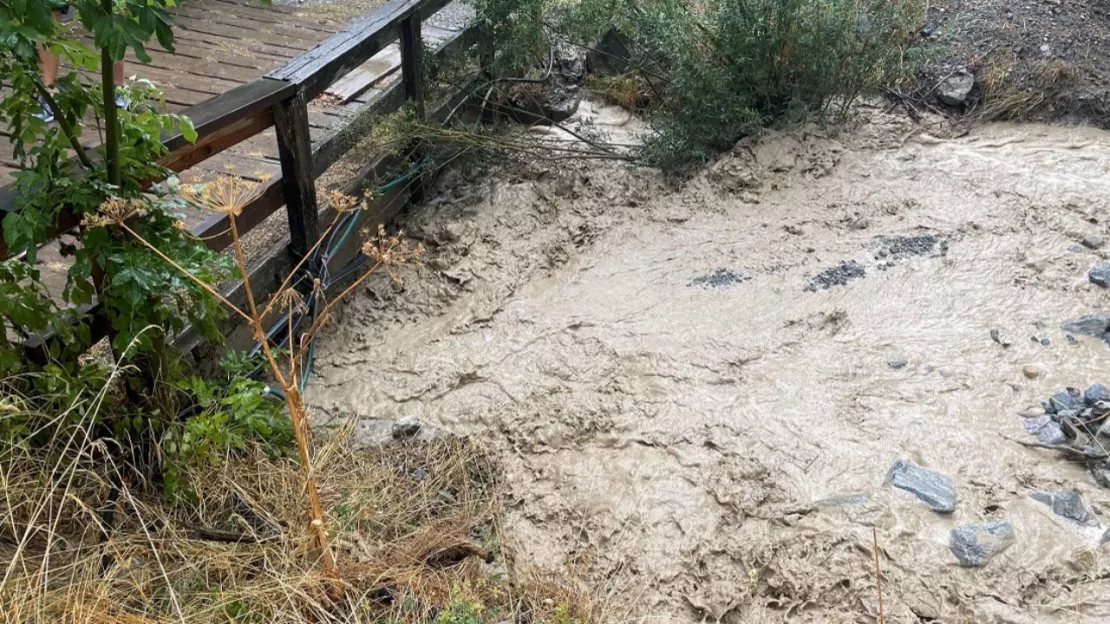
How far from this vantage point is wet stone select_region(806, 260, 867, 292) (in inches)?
178

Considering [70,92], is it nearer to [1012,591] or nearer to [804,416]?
[804,416]

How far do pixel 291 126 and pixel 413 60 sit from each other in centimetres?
144

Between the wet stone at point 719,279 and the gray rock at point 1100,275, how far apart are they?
1.63m

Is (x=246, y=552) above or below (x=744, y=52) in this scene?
below

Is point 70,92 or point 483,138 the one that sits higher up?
point 70,92

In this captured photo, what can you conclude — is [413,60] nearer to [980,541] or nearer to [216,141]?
[216,141]

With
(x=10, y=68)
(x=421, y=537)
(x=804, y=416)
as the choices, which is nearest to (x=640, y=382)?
(x=804, y=416)

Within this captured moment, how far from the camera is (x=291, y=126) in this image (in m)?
4.10

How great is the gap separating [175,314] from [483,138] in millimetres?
2883

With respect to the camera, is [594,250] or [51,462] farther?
[594,250]

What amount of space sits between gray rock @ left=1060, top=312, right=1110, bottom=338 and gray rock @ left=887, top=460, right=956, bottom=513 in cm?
122

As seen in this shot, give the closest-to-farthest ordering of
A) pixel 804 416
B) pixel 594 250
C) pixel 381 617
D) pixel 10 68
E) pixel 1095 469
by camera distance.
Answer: pixel 10 68 → pixel 381 617 → pixel 1095 469 → pixel 804 416 → pixel 594 250

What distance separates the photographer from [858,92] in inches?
220

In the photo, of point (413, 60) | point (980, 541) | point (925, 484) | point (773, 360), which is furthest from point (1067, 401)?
point (413, 60)
